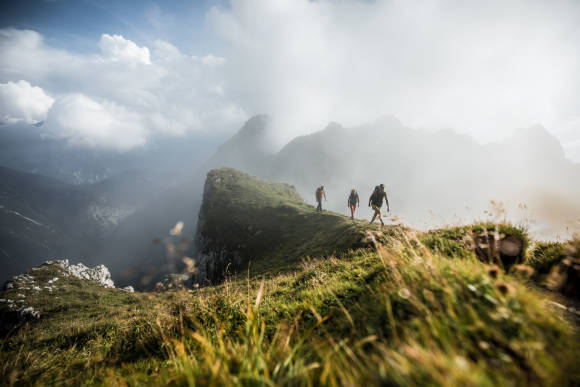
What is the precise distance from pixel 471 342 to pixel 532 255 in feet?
22.7

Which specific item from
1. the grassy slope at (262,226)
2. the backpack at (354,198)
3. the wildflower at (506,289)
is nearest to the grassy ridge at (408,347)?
the wildflower at (506,289)

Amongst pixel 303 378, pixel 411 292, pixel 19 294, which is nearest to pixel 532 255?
pixel 411 292

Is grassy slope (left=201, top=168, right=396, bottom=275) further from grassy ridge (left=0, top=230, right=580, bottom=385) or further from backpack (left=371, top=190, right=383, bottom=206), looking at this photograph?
grassy ridge (left=0, top=230, right=580, bottom=385)

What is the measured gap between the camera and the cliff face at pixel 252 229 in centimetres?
3275

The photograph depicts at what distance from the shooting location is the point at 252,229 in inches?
1934

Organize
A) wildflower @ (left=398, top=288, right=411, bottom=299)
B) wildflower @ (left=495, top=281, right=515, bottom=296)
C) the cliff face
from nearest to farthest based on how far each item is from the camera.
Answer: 1. wildflower @ (left=495, top=281, right=515, bottom=296)
2. wildflower @ (left=398, top=288, right=411, bottom=299)
3. the cliff face

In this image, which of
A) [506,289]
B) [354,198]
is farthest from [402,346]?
[354,198]

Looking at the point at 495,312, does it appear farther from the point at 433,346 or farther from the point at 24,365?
the point at 24,365

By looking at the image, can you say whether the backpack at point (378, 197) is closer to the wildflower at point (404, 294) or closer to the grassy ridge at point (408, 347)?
the grassy ridge at point (408, 347)

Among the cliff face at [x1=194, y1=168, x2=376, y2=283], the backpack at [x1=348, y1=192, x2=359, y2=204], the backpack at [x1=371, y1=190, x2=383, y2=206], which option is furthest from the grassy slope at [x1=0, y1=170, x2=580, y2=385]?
the cliff face at [x1=194, y1=168, x2=376, y2=283]

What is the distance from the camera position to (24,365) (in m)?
3.44

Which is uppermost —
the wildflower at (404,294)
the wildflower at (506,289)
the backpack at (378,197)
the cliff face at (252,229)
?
the backpack at (378,197)

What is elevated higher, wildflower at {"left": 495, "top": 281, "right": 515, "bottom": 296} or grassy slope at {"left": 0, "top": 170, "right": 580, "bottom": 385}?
wildflower at {"left": 495, "top": 281, "right": 515, "bottom": 296}

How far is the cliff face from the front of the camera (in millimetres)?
32750
